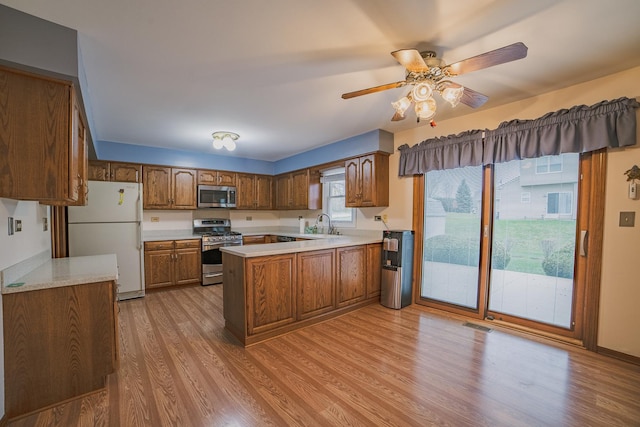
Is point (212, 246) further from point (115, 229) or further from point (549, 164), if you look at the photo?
point (549, 164)

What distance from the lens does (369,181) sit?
3.97 metres

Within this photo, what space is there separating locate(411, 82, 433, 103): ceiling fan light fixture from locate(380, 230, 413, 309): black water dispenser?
6.68 feet

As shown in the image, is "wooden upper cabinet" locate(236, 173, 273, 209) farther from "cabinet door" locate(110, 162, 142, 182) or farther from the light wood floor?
A: the light wood floor

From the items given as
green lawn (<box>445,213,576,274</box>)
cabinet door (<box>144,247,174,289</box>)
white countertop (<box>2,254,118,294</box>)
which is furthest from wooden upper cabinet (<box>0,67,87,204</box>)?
green lawn (<box>445,213,576,274</box>)

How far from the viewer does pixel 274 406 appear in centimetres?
178

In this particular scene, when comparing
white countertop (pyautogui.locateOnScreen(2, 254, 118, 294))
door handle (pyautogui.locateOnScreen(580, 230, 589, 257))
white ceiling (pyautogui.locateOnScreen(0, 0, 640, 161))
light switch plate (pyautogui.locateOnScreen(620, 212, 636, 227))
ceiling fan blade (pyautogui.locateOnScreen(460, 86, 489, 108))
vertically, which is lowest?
white countertop (pyautogui.locateOnScreen(2, 254, 118, 294))

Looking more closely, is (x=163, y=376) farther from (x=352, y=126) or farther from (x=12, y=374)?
(x=352, y=126)

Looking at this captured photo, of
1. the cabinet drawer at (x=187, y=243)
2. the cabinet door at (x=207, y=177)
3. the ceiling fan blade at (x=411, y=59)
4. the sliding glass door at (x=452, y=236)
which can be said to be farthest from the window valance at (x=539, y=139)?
the cabinet drawer at (x=187, y=243)

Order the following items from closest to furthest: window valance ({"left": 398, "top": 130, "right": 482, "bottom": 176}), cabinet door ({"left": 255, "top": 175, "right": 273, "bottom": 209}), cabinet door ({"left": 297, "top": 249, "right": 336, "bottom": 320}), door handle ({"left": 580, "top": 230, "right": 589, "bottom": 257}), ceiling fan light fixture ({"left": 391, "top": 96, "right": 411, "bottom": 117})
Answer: ceiling fan light fixture ({"left": 391, "top": 96, "right": 411, "bottom": 117}), door handle ({"left": 580, "top": 230, "right": 589, "bottom": 257}), cabinet door ({"left": 297, "top": 249, "right": 336, "bottom": 320}), window valance ({"left": 398, "top": 130, "right": 482, "bottom": 176}), cabinet door ({"left": 255, "top": 175, "right": 273, "bottom": 209})

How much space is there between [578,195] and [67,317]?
14.6 ft

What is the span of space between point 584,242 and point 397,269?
189 centimetres

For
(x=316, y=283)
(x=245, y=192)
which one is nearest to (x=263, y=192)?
(x=245, y=192)

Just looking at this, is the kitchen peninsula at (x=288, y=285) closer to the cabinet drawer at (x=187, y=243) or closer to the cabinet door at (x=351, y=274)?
the cabinet door at (x=351, y=274)

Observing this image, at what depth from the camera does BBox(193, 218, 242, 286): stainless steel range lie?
4.81 meters
